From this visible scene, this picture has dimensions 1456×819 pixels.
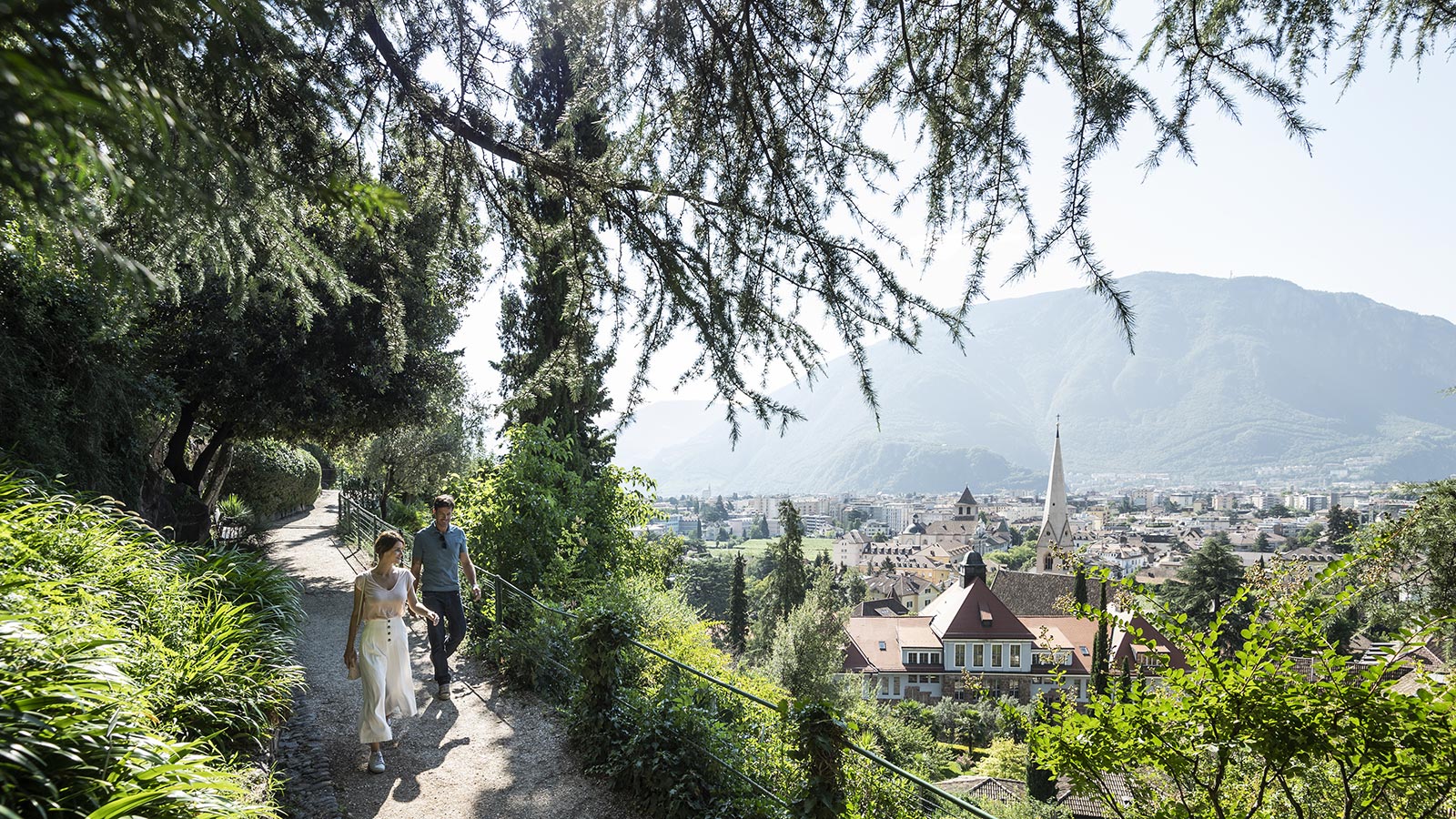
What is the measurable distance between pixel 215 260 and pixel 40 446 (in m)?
4.71

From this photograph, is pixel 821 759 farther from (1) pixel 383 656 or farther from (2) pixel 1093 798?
(1) pixel 383 656

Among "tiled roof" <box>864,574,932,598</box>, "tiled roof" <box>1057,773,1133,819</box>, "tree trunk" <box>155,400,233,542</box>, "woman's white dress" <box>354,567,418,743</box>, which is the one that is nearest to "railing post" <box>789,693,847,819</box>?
"tiled roof" <box>1057,773,1133,819</box>

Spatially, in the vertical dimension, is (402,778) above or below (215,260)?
below

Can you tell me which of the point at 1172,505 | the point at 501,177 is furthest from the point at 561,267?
the point at 1172,505

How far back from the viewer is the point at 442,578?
6.21 metres

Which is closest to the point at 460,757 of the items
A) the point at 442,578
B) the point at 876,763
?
the point at 442,578

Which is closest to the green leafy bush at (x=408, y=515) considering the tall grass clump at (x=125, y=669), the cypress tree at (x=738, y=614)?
the tall grass clump at (x=125, y=669)

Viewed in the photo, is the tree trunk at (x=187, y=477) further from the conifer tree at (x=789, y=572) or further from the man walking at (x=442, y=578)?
the conifer tree at (x=789, y=572)

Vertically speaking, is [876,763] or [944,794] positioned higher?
[944,794]

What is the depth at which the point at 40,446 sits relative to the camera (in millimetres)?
5770

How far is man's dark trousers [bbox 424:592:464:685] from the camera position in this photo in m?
6.12

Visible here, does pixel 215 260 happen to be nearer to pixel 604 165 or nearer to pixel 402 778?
pixel 604 165

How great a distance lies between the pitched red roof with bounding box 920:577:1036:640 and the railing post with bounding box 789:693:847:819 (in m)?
47.8

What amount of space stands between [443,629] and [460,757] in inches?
54.2
